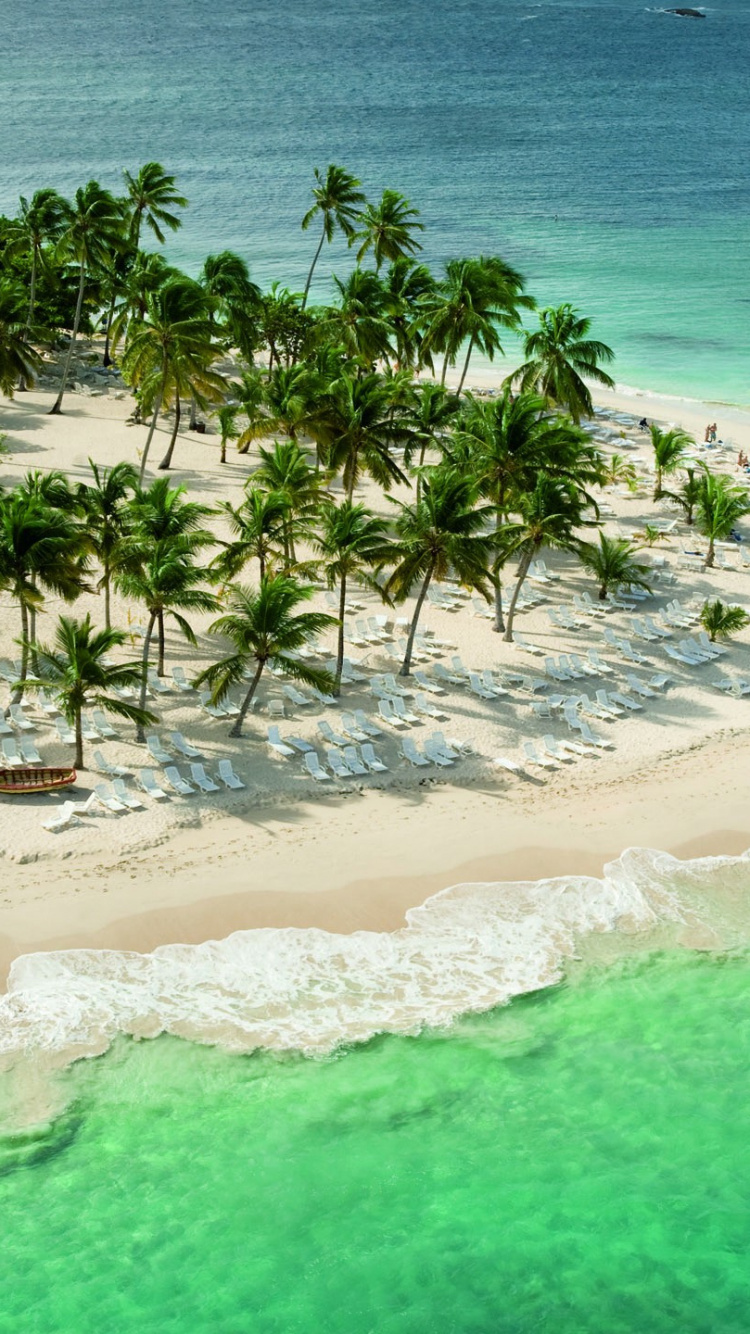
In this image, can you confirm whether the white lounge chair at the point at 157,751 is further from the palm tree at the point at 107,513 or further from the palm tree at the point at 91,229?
the palm tree at the point at 91,229

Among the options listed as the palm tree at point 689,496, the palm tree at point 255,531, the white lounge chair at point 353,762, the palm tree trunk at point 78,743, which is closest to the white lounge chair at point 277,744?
the white lounge chair at point 353,762

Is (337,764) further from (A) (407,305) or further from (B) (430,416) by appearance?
(A) (407,305)

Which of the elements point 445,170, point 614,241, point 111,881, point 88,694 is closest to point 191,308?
point 88,694

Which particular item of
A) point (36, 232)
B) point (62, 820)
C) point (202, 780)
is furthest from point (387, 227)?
point (62, 820)

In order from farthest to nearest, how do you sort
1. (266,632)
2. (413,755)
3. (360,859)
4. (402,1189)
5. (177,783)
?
(413,755) < (266,632) < (177,783) < (360,859) < (402,1189)

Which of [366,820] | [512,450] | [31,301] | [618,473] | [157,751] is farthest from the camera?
[31,301]

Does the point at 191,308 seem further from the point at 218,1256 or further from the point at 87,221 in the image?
the point at 218,1256
